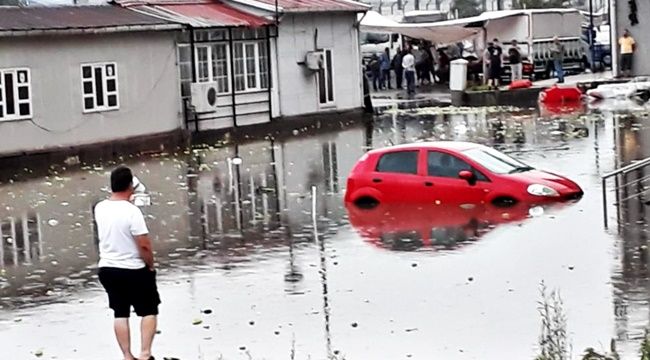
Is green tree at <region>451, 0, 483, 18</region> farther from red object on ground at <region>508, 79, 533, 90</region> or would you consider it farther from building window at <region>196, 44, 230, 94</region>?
building window at <region>196, 44, 230, 94</region>

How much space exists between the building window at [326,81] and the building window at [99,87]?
423 inches

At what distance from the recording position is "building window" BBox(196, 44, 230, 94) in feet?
149

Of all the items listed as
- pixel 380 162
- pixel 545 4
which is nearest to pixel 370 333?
pixel 380 162

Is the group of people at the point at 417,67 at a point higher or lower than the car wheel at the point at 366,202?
higher

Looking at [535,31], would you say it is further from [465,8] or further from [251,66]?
[465,8]

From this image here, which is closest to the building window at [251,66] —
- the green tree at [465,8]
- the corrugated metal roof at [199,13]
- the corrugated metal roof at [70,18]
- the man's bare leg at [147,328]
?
the corrugated metal roof at [199,13]

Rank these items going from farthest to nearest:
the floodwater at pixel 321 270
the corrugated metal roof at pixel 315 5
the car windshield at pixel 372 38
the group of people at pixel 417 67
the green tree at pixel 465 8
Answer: the green tree at pixel 465 8, the car windshield at pixel 372 38, the group of people at pixel 417 67, the corrugated metal roof at pixel 315 5, the floodwater at pixel 321 270

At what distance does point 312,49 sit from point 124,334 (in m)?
37.9

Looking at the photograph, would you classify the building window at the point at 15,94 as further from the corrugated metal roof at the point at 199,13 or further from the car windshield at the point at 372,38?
the car windshield at the point at 372,38

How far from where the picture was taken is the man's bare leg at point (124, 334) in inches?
511

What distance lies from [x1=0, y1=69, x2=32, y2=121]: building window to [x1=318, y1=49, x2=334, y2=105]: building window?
14.3 meters

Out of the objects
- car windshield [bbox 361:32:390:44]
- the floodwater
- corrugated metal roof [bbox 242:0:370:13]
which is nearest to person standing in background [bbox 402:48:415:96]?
corrugated metal roof [bbox 242:0:370:13]

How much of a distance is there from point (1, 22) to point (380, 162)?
15662mm

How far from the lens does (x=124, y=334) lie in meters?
13.0
